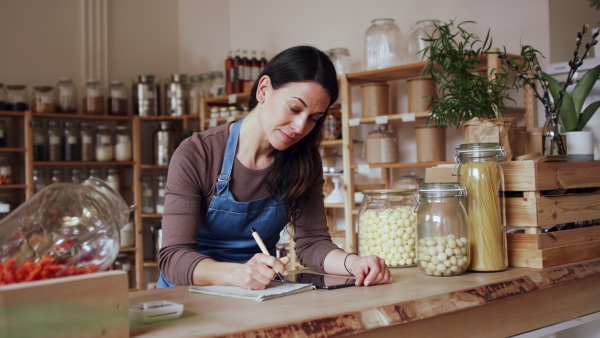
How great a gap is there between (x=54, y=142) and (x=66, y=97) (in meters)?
0.35

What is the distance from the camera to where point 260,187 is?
1835 millimetres

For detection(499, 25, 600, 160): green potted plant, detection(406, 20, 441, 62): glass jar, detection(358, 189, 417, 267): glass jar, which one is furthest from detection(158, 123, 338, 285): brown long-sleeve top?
detection(406, 20, 441, 62): glass jar

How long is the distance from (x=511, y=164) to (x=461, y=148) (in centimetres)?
17

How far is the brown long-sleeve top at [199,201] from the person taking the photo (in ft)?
5.18

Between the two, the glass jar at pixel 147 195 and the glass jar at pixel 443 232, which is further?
the glass jar at pixel 147 195

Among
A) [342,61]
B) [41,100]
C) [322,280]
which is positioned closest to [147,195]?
[41,100]

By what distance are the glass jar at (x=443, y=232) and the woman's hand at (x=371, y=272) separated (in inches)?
5.5

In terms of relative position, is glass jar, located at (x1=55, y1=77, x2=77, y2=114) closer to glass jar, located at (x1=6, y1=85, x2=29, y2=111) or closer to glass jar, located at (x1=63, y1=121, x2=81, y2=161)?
glass jar, located at (x1=63, y1=121, x2=81, y2=161)

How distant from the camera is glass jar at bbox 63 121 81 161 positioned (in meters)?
4.69

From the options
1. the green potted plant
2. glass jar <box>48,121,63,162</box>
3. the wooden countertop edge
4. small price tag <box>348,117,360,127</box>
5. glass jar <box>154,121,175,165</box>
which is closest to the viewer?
the wooden countertop edge

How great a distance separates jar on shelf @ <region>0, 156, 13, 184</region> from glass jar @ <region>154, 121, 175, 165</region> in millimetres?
1087

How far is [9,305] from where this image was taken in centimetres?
86

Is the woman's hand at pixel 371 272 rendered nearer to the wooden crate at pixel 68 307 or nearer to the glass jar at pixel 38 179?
the wooden crate at pixel 68 307

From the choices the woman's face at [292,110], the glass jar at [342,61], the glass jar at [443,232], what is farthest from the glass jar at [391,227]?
the glass jar at [342,61]
